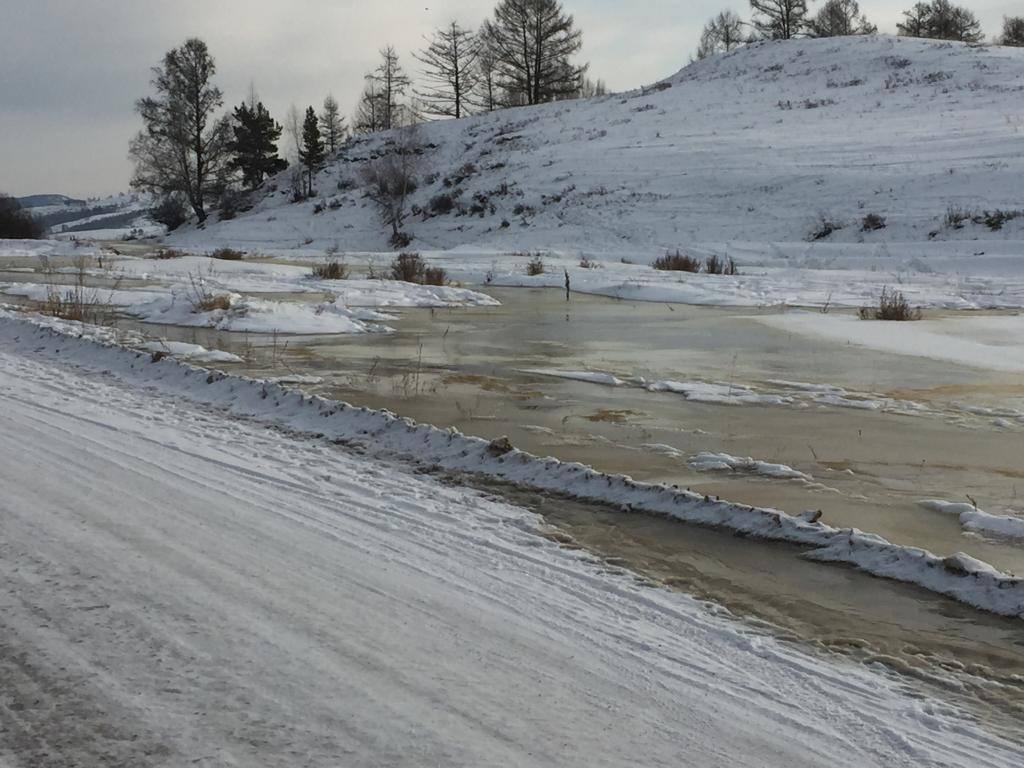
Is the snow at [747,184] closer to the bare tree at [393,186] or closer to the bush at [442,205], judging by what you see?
the bush at [442,205]

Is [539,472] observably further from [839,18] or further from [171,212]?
[839,18]

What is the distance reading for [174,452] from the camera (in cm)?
408

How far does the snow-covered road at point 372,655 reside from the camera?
1.85 meters

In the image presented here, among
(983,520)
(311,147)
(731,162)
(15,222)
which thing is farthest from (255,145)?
(983,520)

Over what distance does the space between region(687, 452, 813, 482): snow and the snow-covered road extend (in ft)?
4.27

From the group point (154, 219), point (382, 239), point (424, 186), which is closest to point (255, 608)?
point (382, 239)

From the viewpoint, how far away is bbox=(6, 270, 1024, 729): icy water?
267 cm

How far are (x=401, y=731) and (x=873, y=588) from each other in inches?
71.6

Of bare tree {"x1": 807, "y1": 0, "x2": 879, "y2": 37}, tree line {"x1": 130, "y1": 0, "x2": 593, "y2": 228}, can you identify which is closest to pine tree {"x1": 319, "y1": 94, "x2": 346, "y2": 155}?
tree line {"x1": 130, "y1": 0, "x2": 593, "y2": 228}

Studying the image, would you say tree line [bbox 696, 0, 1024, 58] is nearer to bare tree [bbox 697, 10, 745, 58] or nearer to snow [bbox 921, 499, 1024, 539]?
bare tree [bbox 697, 10, 745, 58]

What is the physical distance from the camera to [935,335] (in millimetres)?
9461

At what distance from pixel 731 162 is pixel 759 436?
2811 centimetres

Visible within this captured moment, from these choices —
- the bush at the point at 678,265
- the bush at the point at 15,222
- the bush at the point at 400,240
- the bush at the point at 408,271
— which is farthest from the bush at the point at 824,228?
the bush at the point at 15,222

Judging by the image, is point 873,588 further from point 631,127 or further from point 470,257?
point 631,127
